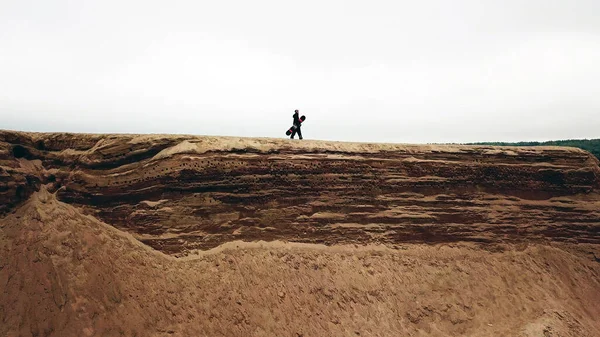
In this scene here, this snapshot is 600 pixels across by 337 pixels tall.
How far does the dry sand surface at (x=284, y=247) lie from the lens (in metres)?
14.8

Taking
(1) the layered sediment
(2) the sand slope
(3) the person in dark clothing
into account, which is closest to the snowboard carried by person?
(3) the person in dark clothing

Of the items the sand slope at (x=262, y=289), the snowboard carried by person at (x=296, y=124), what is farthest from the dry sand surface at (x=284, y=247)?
the snowboard carried by person at (x=296, y=124)

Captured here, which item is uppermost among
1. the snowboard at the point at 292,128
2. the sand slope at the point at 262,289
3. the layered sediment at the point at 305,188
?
the snowboard at the point at 292,128

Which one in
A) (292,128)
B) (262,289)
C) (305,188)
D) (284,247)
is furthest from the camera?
(292,128)

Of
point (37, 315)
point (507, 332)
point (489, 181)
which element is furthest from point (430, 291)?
point (37, 315)

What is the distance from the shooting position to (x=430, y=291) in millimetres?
17891

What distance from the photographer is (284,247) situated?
17.4 meters

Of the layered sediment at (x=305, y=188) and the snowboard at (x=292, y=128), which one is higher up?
the snowboard at (x=292, y=128)

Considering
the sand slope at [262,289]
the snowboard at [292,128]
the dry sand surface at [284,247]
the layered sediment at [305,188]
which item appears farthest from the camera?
the snowboard at [292,128]

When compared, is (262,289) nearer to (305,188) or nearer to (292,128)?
(305,188)

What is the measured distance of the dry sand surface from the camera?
1476 centimetres

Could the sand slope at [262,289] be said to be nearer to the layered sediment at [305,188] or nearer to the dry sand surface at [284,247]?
the dry sand surface at [284,247]

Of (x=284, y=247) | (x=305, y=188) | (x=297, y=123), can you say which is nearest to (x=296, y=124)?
(x=297, y=123)

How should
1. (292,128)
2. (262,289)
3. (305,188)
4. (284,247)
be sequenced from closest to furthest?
(262,289)
(284,247)
(305,188)
(292,128)
